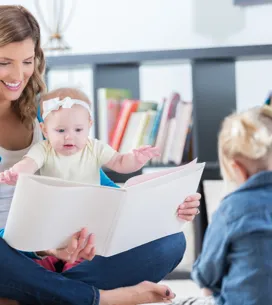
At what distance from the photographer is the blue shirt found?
4.66 feet

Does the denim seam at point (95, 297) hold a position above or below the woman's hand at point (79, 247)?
below

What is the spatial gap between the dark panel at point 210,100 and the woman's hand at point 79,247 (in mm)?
1385

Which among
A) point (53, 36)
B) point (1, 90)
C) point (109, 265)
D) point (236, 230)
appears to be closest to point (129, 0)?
point (53, 36)

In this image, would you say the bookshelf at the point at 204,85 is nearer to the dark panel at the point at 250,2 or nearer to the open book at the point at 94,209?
the dark panel at the point at 250,2

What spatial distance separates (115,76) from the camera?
302 centimetres

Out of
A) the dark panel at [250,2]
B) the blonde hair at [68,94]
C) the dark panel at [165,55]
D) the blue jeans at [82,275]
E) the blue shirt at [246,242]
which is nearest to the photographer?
the blue shirt at [246,242]

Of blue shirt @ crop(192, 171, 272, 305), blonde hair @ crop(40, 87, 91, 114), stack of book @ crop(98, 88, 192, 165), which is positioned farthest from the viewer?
stack of book @ crop(98, 88, 192, 165)

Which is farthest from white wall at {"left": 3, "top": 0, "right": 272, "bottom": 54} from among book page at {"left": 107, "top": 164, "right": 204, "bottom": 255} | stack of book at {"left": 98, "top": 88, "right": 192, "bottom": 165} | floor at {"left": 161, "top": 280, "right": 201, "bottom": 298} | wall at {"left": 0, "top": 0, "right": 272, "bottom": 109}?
book page at {"left": 107, "top": 164, "right": 204, "bottom": 255}

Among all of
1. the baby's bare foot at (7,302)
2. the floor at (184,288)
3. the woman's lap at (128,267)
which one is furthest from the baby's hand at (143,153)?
the floor at (184,288)

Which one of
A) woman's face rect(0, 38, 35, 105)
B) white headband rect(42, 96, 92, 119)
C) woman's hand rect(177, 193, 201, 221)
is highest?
woman's face rect(0, 38, 35, 105)

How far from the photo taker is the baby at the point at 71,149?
174cm

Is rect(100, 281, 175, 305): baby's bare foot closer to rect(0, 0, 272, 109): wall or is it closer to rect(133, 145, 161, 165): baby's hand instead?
rect(133, 145, 161, 165): baby's hand

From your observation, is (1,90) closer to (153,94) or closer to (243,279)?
(243,279)

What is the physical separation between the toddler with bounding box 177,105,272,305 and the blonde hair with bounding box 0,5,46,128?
629mm
